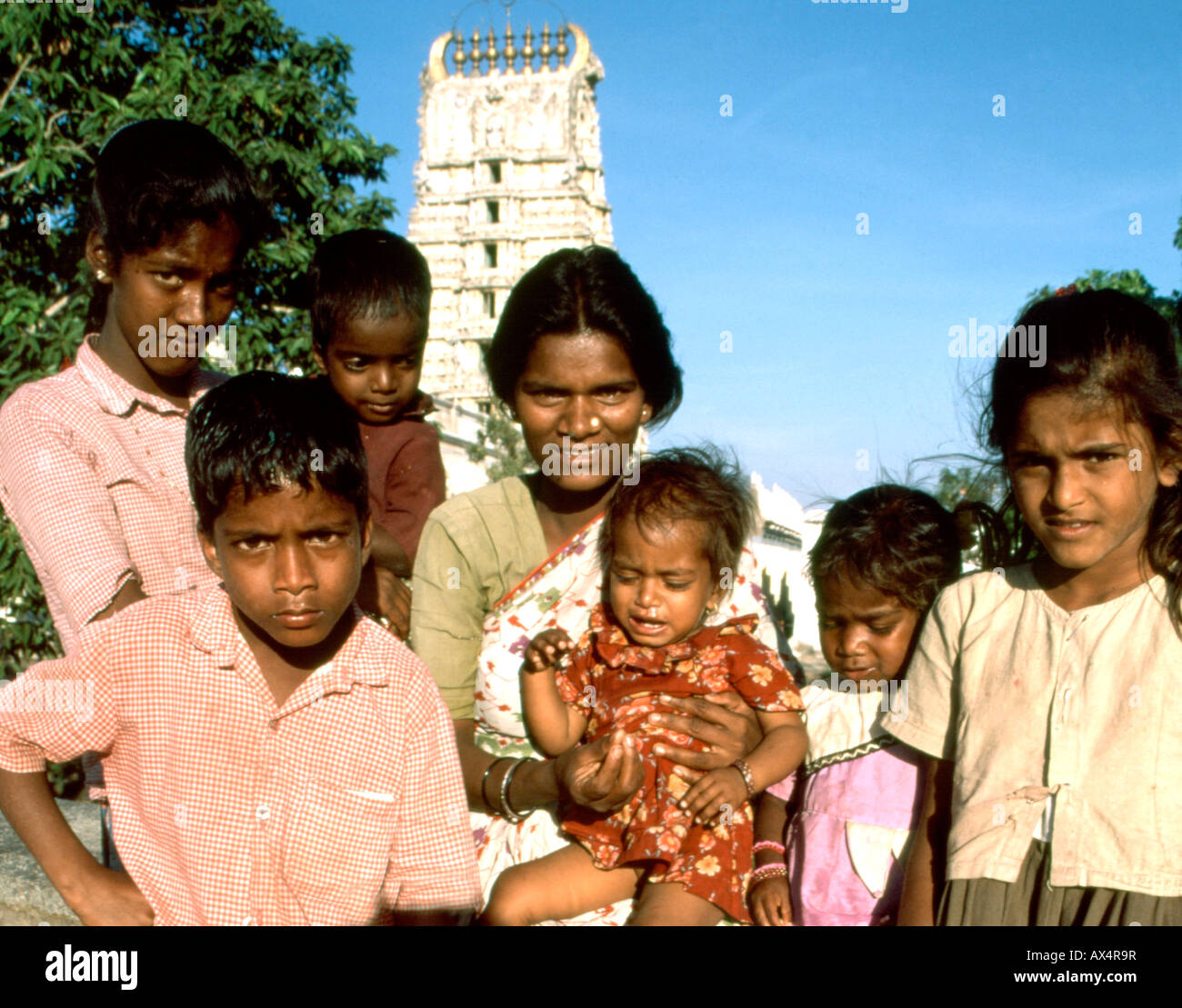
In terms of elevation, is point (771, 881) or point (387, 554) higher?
point (387, 554)

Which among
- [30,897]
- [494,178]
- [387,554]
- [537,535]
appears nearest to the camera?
[537,535]

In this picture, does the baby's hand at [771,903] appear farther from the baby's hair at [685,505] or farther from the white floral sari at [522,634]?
the baby's hair at [685,505]

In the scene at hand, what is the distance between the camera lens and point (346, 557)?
2.13 m

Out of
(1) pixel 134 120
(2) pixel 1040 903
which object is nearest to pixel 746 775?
(2) pixel 1040 903

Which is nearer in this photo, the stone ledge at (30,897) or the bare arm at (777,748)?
the bare arm at (777,748)

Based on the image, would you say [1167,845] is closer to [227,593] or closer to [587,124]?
[227,593]

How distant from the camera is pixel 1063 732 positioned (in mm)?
2170

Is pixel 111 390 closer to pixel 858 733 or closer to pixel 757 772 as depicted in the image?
pixel 757 772

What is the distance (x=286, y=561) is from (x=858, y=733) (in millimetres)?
1470

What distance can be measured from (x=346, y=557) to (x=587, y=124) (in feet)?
144

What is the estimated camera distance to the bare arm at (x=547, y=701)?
2447mm

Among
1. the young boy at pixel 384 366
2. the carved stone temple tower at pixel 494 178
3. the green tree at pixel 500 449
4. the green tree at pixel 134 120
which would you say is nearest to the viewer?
the young boy at pixel 384 366

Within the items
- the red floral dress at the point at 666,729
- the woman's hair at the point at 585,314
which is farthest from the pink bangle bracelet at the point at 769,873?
the woman's hair at the point at 585,314

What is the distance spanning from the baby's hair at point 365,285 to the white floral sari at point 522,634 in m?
1.15
